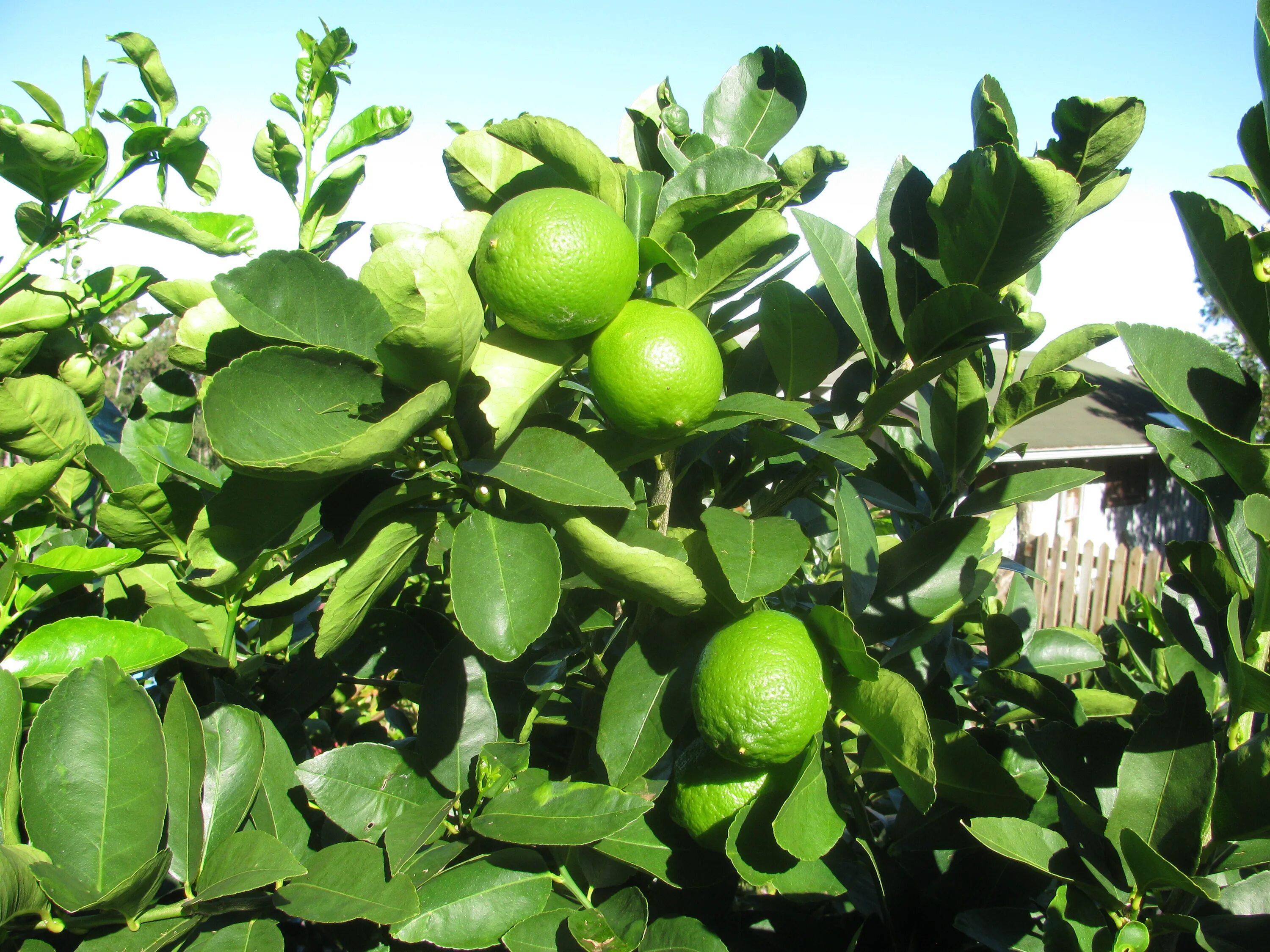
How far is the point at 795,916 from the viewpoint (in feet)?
3.65

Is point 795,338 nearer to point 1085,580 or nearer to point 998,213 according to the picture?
point 998,213

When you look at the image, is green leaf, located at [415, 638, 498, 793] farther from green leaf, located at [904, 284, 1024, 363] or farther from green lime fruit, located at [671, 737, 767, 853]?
green leaf, located at [904, 284, 1024, 363]

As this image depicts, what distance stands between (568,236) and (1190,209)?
2.09ft

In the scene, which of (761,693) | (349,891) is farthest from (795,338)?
(349,891)

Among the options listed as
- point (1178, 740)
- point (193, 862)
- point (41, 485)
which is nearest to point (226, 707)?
A: point (193, 862)

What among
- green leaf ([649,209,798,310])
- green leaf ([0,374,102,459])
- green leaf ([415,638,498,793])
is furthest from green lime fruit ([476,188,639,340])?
green leaf ([0,374,102,459])

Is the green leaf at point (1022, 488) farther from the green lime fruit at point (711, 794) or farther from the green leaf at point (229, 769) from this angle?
the green leaf at point (229, 769)

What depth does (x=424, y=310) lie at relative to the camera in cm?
67

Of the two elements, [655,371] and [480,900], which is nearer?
[655,371]

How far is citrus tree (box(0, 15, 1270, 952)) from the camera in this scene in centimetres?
79

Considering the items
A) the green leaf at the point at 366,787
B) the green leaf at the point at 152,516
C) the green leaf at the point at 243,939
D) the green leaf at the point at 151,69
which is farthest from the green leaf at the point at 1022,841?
the green leaf at the point at 151,69

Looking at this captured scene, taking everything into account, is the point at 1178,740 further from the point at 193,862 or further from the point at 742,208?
the point at 193,862

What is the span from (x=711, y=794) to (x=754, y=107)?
34.0 inches

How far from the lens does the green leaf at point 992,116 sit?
812 mm
